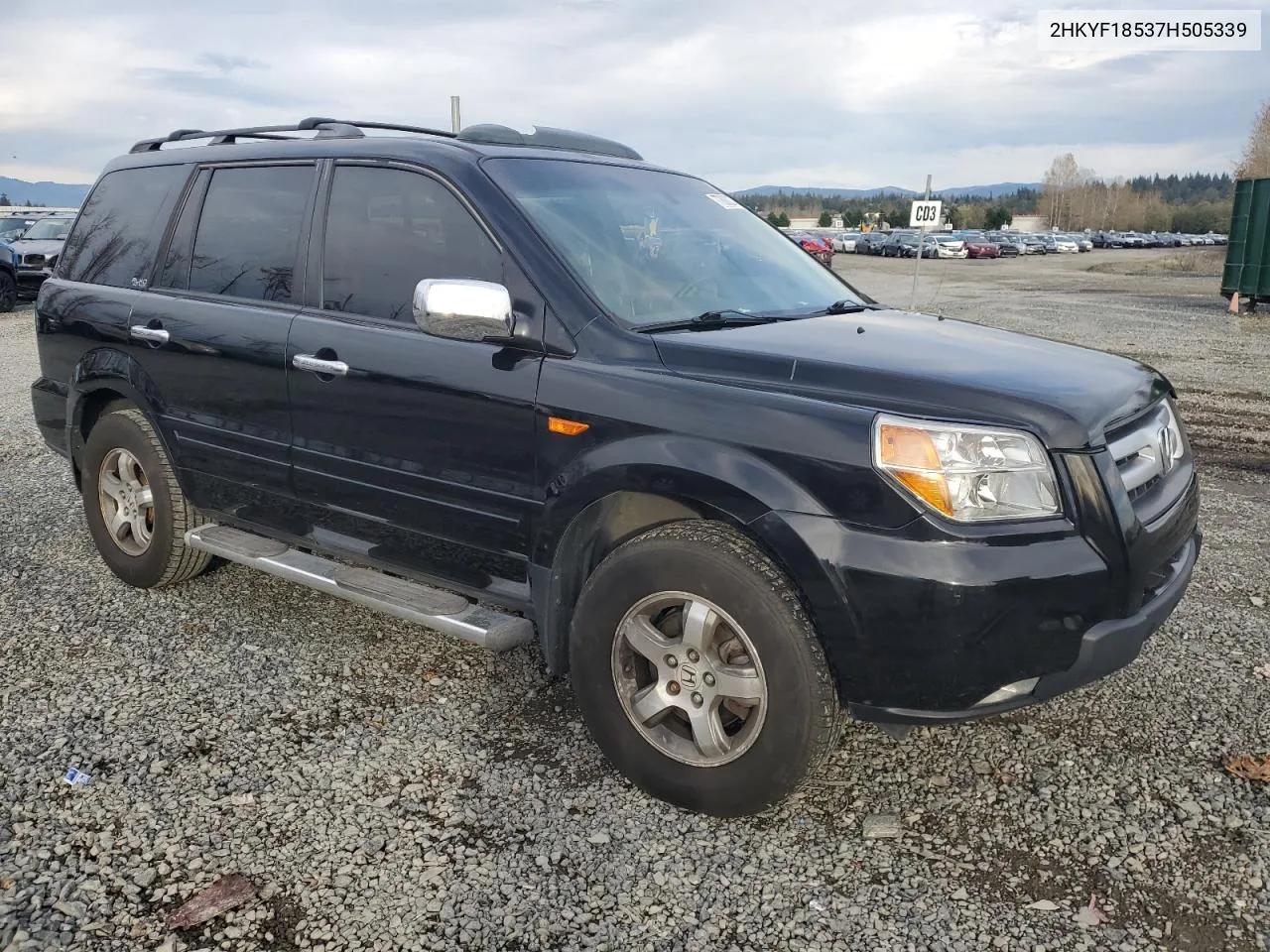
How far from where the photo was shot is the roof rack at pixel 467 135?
12.9 feet

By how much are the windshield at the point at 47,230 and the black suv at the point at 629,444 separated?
1822 cm

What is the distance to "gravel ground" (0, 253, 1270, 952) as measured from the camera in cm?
250

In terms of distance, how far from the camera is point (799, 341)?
10.2 feet

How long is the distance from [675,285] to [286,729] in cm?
203

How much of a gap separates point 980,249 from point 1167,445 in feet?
195

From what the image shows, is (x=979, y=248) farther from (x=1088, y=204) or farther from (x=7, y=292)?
(x=1088, y=204)

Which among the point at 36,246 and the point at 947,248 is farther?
the point at 947,248

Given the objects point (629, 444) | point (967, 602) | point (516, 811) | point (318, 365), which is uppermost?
point (318, 365)

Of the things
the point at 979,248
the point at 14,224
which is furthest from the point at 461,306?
the point at 979,248

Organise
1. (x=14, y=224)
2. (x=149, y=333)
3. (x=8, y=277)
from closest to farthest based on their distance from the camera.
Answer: (x=149, y=333)
(x=8, y=277)
(x=14, y=224)

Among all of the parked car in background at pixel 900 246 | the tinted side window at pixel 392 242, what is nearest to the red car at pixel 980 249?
the parked car in background at pixel 900 246

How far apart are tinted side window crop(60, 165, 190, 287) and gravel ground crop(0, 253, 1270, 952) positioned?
1.56 metres

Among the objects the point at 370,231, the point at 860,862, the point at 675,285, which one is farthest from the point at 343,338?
the point at 860,862

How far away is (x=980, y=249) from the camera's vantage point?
2291 inches
